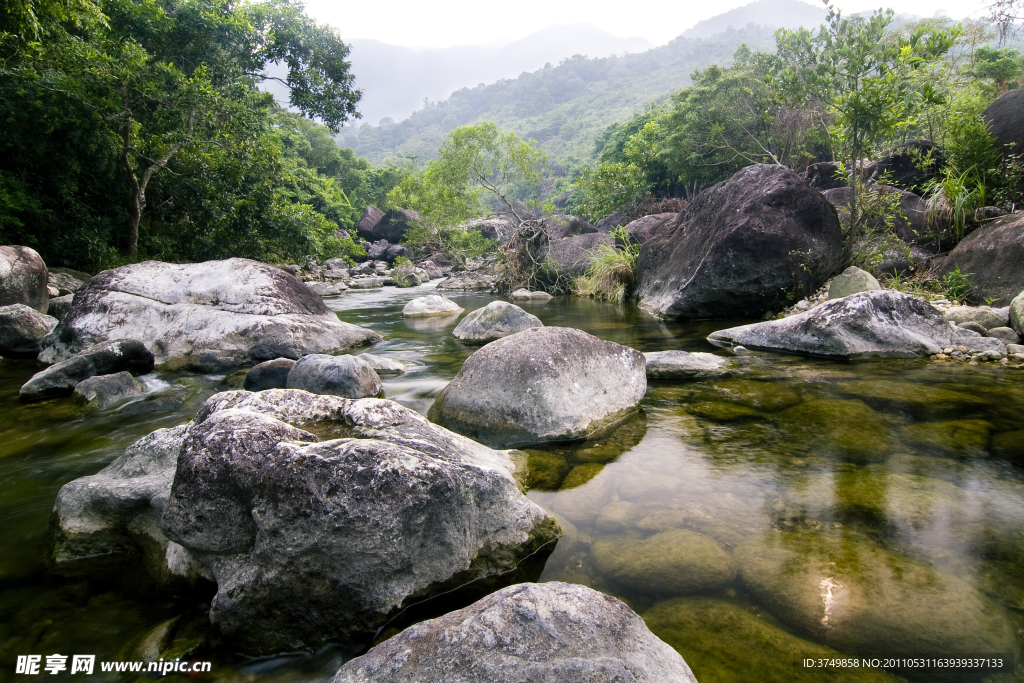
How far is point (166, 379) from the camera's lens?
5812 millimetres

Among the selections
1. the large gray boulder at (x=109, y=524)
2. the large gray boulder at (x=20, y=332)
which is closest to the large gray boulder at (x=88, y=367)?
the large gray boulder at (x=20, y=332)

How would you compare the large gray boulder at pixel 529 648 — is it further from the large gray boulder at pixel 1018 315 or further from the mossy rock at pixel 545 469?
the large gray boulder at pixel 1018 315

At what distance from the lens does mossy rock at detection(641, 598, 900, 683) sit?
1.76m

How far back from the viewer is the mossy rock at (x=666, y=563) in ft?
7.36

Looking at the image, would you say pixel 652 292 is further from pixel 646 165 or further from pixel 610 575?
pixel 646 165

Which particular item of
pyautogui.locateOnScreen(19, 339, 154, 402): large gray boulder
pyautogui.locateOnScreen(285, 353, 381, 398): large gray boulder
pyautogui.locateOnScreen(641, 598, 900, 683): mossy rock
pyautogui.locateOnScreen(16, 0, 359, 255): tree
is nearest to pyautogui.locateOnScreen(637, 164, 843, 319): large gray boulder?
pyautogui.locateOnScreen(285, 353, 381, 398): large gray boulder

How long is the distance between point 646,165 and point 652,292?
18.3 metres

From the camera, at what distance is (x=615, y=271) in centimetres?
1292

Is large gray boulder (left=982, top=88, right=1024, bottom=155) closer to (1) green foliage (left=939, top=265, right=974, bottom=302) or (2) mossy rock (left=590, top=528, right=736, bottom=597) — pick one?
(1) green foliage (left=939, top=265, right=974, bottom=302)

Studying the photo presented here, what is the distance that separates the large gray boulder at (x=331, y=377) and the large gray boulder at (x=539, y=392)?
3.00ft

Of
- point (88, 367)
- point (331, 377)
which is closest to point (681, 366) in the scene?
point (331, 377)

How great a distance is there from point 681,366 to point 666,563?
3355 mm

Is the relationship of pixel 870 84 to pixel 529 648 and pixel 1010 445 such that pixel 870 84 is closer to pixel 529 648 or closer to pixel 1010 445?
pixel 1010 445

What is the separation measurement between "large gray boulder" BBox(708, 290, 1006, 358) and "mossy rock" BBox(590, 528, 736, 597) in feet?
14.8
